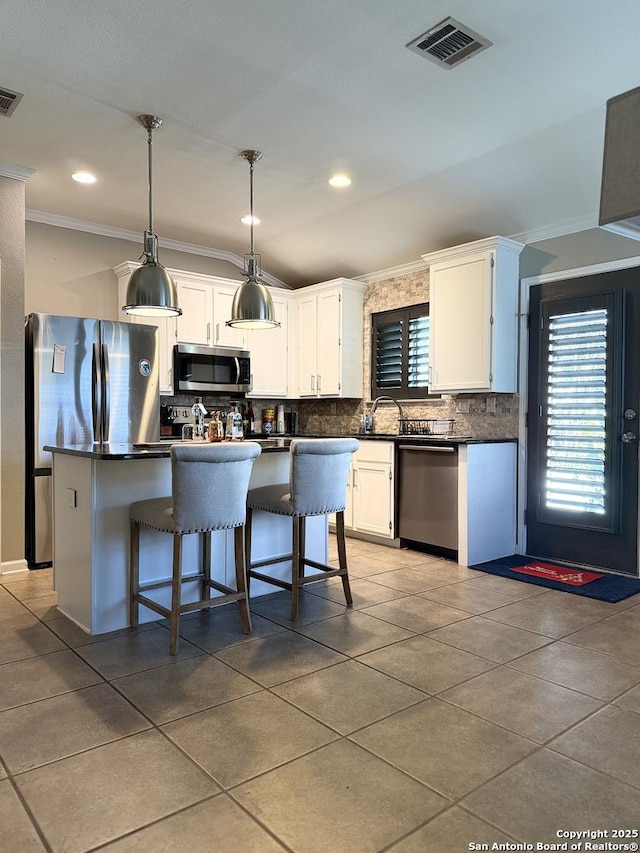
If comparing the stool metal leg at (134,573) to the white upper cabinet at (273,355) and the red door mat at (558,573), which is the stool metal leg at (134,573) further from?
the white upper cabinet at (273,355)

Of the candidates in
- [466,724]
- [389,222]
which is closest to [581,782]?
[466,724]

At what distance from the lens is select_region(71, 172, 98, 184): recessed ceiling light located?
4.28m

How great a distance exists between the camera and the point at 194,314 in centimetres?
560

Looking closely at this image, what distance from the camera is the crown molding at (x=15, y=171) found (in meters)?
4.10

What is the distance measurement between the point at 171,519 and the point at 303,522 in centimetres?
100

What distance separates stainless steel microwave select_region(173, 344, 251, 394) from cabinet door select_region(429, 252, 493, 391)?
1.88m

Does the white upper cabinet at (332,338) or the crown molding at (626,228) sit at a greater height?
the white upper cabinet at (332,338)

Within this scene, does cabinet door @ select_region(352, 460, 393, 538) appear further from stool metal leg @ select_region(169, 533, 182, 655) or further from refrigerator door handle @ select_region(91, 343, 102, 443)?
stool metal leg @ select_region(169, 533, 182, 655)

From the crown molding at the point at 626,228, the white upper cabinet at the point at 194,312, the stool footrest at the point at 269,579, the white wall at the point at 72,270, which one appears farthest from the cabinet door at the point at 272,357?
the crown molding at the point at 626,228

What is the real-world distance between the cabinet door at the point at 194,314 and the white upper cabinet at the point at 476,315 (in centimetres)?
210

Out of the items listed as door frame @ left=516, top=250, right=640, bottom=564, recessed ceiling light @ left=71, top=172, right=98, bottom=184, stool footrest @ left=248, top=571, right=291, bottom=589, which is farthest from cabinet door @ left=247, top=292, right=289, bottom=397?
stool footrest @ left=248, top=571, right=291, bottom=589

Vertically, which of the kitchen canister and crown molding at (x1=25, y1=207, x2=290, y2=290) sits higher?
crown molding at (x1=25, y1=207, x2=290, y2=290)

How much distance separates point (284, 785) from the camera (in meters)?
1.78

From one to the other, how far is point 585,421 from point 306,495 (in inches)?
90.3
